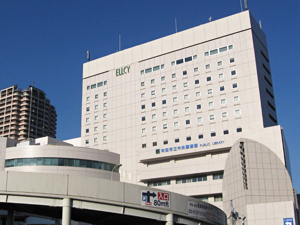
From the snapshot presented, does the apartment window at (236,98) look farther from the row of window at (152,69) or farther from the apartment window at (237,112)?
the row of window at (152,69)

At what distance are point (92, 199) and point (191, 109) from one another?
56410 mm

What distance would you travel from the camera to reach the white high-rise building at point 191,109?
267 ft

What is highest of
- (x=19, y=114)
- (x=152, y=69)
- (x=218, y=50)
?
(x=19, y=114)

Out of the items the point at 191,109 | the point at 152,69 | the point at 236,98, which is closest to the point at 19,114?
the point at 152,69

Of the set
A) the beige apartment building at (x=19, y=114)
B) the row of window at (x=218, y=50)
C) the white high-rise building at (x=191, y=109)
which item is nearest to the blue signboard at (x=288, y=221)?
the white high-rise building at (x=191, y=109)

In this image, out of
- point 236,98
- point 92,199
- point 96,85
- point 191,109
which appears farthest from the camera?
point 96,85

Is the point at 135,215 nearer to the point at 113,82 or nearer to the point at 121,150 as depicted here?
the point at 121,150

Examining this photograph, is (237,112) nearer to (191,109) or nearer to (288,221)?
(191,109)

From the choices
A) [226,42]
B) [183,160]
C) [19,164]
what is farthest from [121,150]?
[226,42]

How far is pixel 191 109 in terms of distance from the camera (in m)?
89.6

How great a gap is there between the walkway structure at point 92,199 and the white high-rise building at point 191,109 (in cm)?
3070

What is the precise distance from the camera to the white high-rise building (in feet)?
267

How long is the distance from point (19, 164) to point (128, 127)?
2700 cm

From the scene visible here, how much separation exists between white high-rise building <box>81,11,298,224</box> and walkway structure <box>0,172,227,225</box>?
3070 centimetres
